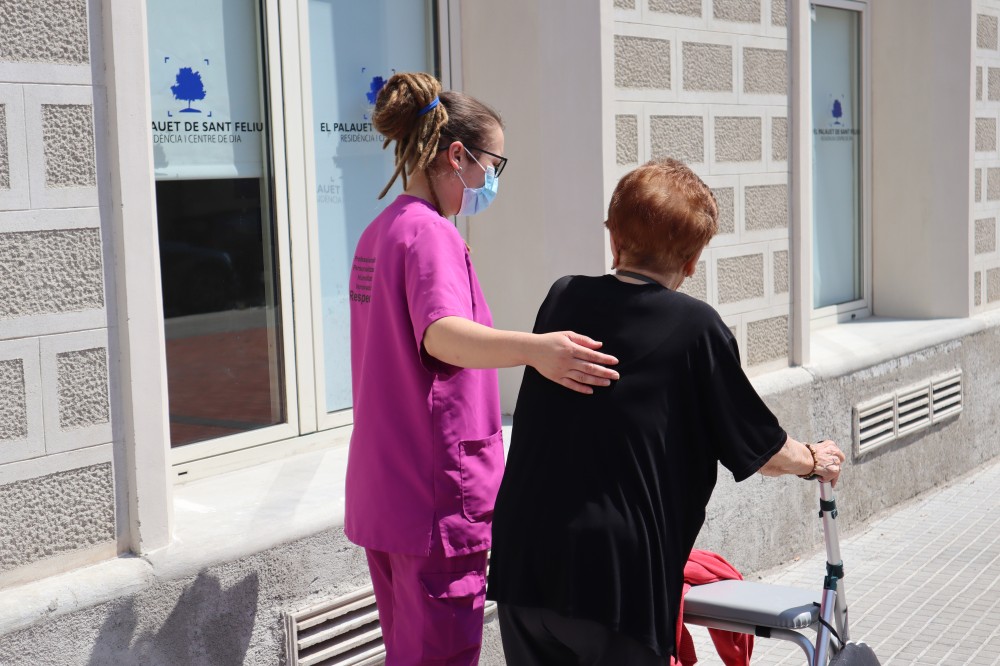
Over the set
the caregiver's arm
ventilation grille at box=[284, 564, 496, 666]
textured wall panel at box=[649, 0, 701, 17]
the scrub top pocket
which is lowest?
ventilation grille at box=[284, 564, 496, 666]

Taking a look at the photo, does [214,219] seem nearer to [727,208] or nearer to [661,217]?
[661,217]

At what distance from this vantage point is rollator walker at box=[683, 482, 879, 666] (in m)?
2.77

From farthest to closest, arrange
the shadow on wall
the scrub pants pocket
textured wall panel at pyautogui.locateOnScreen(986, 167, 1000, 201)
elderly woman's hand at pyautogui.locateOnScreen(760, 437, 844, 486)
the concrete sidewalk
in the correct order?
textured wall panel at pyautogui.locateOnScreen(986, 167, 1000, 201), the concrete sidewalk, the shadow on wall, the scrub pants pocket, elderly woman's hand at pyautogui.locateOnScreen(760, 437, 844, 486)

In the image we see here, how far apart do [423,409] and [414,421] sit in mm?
41

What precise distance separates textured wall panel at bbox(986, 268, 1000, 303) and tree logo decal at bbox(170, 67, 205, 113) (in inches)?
233

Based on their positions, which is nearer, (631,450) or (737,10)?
(631,450)

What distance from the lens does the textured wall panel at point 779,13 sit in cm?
620

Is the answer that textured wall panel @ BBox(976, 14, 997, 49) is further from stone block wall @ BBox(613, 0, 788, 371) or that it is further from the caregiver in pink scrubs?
the caregiver in pink scrubs

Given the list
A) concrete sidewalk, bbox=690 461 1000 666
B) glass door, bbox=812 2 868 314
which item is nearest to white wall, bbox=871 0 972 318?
glass door, bbox=812 2 868 314

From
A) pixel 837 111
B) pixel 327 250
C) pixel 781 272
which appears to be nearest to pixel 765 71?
pixel 781 272

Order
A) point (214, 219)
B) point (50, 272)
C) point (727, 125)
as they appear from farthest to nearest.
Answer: point (727, 125) → point (214, 219) → point (50, 272)

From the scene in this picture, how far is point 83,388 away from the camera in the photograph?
331 cm

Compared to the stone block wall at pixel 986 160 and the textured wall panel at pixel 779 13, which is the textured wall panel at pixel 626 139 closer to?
the textured wall panel at pixel 779 13

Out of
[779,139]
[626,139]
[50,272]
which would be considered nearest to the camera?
[50,272]
